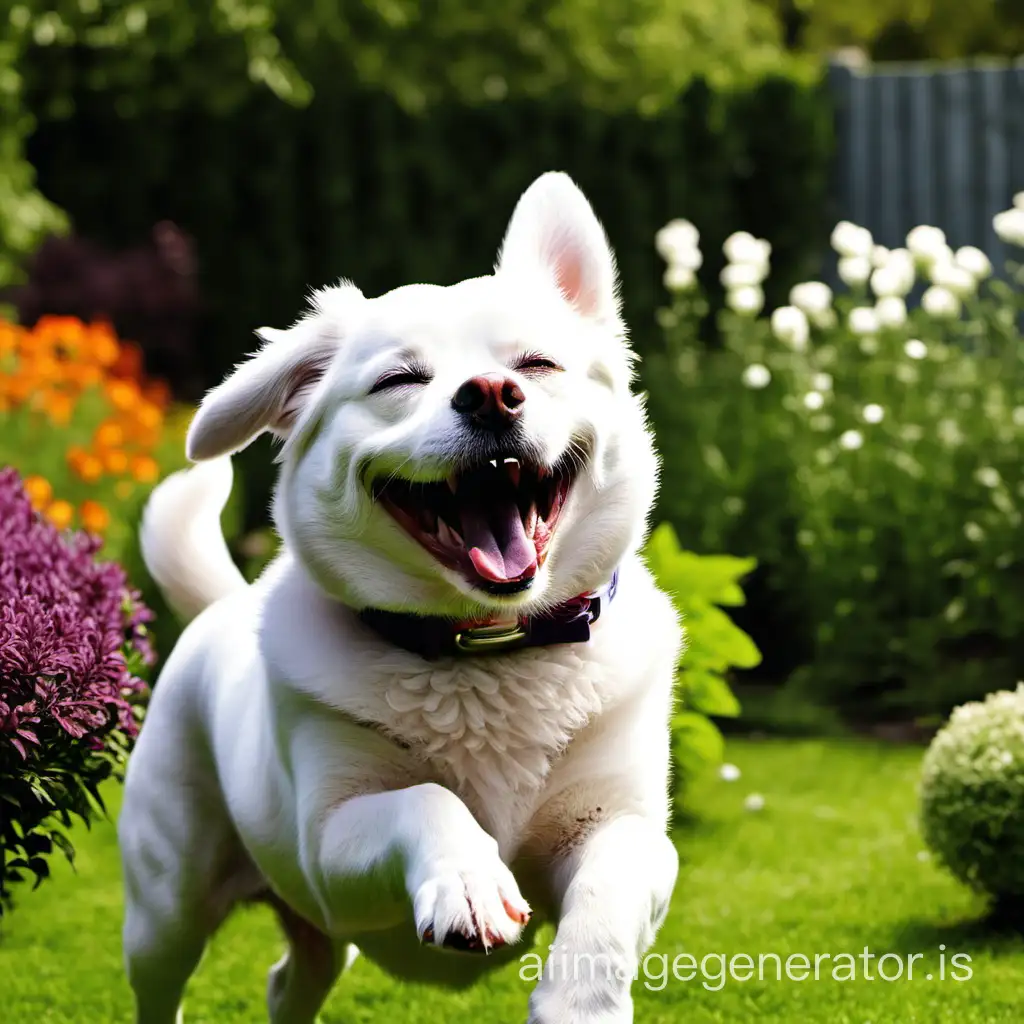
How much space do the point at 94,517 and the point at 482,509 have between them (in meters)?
5.14

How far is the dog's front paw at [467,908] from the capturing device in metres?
2.28

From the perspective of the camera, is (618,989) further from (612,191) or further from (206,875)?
(612,191)

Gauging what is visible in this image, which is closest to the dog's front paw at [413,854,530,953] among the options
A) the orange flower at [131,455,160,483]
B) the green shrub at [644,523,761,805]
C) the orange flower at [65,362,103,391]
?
the green shrub at [644,523,761,805]

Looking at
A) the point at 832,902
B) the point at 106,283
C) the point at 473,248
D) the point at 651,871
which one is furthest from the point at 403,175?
the point at 651,871

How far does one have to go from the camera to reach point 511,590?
2635 mm

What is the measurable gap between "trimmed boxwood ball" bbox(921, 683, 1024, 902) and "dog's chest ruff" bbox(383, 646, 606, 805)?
72.0 inches

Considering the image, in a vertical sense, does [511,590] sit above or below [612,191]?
above

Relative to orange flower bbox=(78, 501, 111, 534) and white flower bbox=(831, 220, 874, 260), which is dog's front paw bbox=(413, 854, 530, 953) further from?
orange flower bbox=(78, 501, 111, 534)

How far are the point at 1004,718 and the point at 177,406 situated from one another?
7612 millimetres

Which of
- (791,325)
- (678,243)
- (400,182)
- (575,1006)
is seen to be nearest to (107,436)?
(678,243)

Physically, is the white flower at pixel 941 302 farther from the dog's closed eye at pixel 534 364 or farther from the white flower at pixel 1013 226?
the dog's closed eye at pixel 534 364

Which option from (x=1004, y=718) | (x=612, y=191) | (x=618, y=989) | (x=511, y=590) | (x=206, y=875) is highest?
(x=511, y=590)

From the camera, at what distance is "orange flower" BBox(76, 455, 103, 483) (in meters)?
7.83

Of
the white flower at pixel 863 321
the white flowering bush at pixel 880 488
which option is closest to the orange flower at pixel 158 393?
the white flowering bush at pixel 880 488
